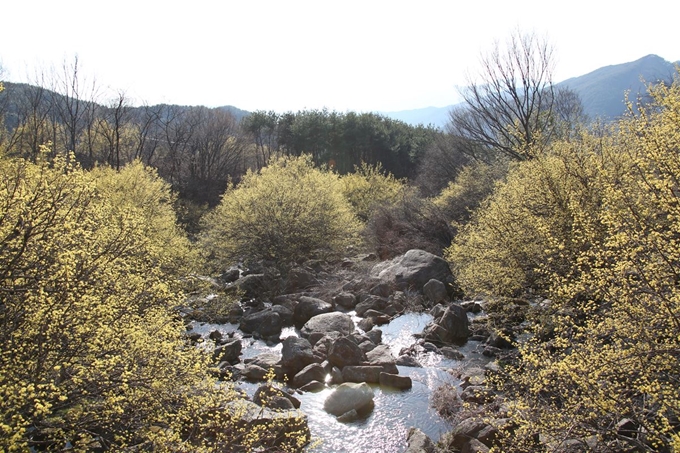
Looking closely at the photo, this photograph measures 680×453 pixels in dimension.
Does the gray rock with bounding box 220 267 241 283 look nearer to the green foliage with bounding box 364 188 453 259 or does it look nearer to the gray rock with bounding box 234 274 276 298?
the gray rock with bounding box 234 274 276 298

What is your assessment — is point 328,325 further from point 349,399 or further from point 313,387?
point 349,399

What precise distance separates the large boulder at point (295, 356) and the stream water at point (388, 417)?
3.79 feet

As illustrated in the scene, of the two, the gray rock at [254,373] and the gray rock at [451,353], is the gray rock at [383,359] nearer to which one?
the gray rock at [451,353]

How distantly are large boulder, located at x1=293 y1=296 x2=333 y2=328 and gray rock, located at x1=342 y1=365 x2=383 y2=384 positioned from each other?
5.03 metres

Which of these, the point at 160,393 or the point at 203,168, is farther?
the point at 203,168

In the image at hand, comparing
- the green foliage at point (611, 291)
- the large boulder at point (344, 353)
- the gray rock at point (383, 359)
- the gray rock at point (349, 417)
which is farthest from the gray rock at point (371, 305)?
the gray rock at point (349, 417)

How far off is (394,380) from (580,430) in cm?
612

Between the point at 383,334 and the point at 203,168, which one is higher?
the point at 203,168

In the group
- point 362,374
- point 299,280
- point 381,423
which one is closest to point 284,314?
point 299,280

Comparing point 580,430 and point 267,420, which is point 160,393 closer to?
point 267,420

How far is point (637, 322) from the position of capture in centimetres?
616

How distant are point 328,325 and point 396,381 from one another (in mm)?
4102

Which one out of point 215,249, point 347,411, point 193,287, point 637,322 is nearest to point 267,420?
point 347,411

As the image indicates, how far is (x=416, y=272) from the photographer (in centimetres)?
1950
